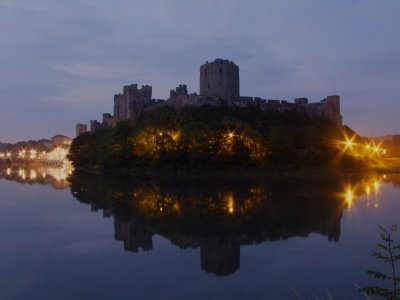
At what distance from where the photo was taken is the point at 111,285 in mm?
8164

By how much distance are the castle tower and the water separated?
116ft

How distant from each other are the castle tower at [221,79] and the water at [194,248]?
3531cm

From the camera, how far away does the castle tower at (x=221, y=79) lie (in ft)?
177

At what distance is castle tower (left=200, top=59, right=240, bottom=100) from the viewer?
5388 cm

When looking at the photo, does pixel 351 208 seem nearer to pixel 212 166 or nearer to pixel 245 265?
pixel 245 265

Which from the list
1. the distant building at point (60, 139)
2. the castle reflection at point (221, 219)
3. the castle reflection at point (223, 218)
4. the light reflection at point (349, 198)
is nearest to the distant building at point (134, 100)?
the castle reflection at point (223, 218)

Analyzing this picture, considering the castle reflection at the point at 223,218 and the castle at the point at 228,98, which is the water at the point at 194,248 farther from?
the castle at the point at 228,98

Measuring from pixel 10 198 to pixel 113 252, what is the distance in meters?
15.6

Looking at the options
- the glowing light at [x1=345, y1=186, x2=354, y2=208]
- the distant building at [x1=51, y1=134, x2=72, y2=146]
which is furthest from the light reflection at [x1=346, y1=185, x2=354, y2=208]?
the distant building at [x1=51, y1=134, x2=72, y2=146]

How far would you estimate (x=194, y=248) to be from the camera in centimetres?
1116

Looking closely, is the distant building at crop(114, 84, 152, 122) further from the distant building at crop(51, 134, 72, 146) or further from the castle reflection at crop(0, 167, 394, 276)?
the distant building at crop(51, 134, 72, 146)

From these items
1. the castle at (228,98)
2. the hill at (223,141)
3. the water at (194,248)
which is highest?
the castle at (228,98)

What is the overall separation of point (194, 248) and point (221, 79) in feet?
146

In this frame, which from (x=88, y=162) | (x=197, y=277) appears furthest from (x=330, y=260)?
(x=88, y=162)
